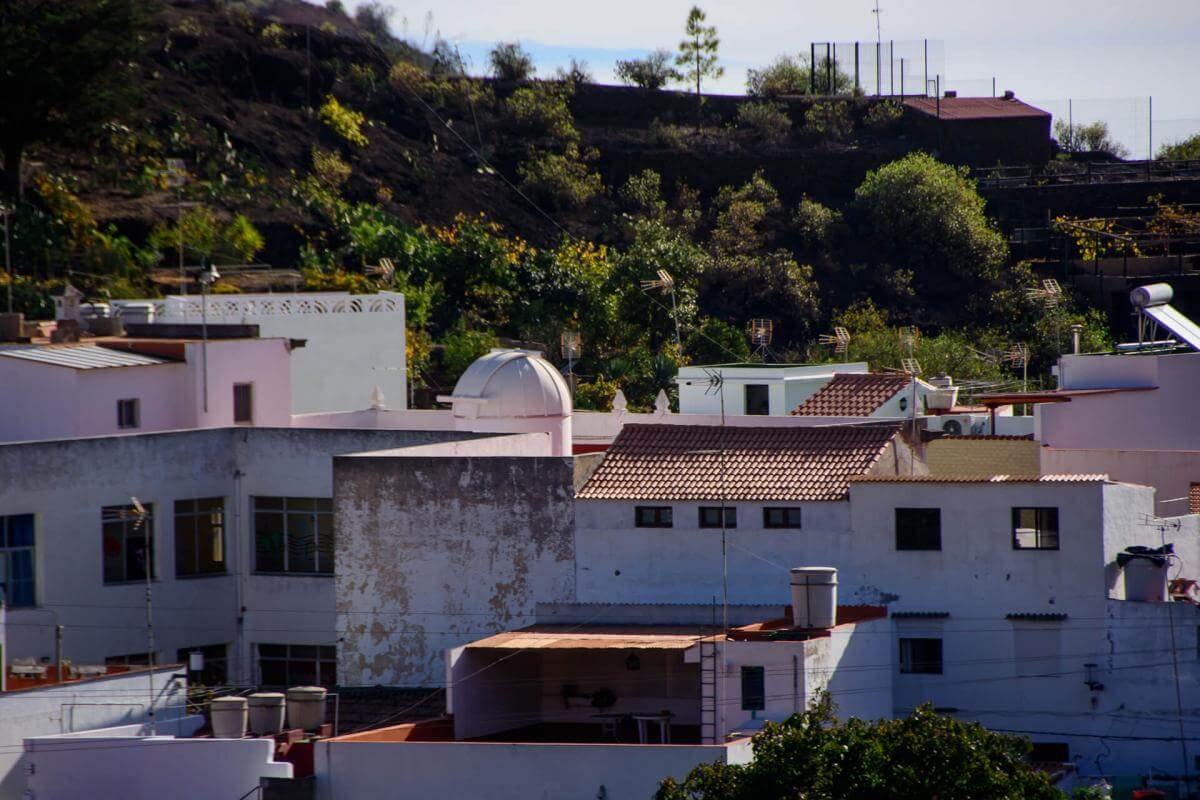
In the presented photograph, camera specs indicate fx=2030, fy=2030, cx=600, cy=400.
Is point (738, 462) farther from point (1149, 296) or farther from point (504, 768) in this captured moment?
point (1149, 296)

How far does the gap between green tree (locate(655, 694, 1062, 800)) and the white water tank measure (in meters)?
5.89

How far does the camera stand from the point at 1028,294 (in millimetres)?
83625

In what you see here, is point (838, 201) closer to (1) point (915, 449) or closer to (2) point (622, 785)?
(1) point (915, 449)

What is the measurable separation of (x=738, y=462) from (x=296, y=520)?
847 centimetres

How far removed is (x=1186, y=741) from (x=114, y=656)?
→ 61.0 ft

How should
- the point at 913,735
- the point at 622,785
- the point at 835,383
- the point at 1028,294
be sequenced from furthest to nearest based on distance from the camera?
the point at 1028,294 < the point at 835,383 < the point at 622,785 < the point at 913,735

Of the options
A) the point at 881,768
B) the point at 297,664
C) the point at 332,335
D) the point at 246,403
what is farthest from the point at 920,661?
the point at 332,335

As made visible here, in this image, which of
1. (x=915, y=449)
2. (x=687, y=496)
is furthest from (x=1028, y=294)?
Answer: (x=687, y=496)

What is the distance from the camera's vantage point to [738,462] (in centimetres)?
3625

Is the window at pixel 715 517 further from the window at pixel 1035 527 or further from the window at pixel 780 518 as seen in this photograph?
the window at pixel 1035 527

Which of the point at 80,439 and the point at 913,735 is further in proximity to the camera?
the point at 80,439

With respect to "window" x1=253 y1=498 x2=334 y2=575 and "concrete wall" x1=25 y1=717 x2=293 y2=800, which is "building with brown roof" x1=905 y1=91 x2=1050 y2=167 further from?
"concrete wall" x1=25 y1=717 x2=293 y2=800

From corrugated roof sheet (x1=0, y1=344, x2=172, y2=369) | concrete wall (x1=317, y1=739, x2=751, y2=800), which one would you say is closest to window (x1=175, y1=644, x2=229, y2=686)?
corrugated roof sheet (x1=0, y1=344, x2=172, y2=369)

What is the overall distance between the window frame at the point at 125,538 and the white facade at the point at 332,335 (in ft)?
52.4
